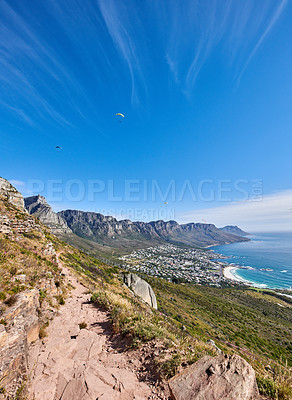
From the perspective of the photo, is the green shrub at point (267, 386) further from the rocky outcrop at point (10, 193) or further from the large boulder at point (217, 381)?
the rocky outcrop at point (10, 193)

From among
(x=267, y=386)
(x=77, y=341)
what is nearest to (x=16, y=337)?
(x=77, y=341)

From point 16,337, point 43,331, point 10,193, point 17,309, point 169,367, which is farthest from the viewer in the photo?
point 10,193

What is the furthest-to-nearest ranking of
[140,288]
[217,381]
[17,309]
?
[140,288], [17,309], [217,381]

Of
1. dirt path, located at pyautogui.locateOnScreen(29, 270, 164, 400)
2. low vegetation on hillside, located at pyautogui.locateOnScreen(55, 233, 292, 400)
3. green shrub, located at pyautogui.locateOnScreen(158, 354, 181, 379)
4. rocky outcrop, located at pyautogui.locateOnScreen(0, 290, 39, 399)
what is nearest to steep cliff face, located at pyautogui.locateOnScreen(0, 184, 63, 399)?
rocky outcrop, located at pyautogui.locateOnScreen(0, 290, 39, 399)

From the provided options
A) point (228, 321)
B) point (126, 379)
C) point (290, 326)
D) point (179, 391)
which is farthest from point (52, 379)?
point (290, 326)

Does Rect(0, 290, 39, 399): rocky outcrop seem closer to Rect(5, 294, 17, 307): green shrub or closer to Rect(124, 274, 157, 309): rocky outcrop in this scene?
Rect(5, 294, 17, 307): green shrub

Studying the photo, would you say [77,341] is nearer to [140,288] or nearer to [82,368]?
[82,368]

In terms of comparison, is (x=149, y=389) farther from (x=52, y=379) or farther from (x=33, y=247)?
(x=33, y=247)
